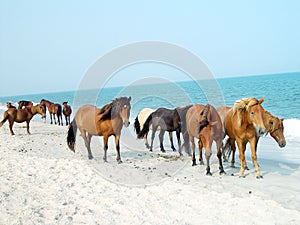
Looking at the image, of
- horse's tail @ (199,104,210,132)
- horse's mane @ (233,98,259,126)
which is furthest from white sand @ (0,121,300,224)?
horse's mane @ (233,98,259,126)

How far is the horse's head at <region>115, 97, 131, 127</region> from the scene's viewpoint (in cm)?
833

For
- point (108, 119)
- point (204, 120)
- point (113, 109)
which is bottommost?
point (108, 119)

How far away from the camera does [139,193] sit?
19.1 ft

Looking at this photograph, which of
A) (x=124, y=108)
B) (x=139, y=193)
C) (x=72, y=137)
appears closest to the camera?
(x=139, y=193)

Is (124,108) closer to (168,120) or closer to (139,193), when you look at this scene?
(168,120)

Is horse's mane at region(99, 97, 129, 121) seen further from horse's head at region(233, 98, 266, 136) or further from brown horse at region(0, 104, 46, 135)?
brown horse at region(0, 104, 46, 135)

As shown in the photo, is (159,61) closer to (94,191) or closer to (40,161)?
(40,161)

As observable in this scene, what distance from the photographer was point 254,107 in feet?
22.3

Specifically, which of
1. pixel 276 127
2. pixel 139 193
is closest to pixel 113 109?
pixel 139 193

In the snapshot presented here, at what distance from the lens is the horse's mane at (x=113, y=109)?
8536mm

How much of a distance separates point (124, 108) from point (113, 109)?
0.46 metres

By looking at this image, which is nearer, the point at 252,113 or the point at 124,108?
the point at 252,113

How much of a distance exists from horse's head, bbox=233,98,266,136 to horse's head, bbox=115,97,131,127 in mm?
2914

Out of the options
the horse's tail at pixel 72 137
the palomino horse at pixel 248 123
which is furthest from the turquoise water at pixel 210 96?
the palomino horse at pixel 248 123
